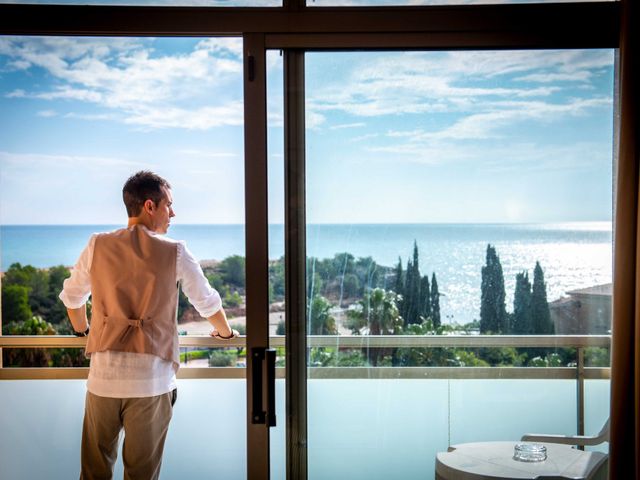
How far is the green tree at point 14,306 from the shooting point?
4254 millimetres

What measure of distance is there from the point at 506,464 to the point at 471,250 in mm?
705

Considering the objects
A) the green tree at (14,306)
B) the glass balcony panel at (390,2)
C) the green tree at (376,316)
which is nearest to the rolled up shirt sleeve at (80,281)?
the green tree at (376,316)

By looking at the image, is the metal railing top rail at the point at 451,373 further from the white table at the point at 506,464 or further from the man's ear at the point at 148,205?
the man's ear at the point at 148,205

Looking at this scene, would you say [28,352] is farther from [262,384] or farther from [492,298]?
[492,298]

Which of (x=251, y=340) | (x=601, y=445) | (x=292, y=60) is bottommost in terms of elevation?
(x=601, y=445)

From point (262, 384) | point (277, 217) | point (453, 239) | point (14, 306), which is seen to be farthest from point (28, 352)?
point (453, 239)

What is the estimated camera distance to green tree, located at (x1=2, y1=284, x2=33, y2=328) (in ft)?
14.0

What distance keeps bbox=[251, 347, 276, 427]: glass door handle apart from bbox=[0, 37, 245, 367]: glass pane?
146 centimetres

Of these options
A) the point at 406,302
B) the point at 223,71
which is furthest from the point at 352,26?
the point at 223,71

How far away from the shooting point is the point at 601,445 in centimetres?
227

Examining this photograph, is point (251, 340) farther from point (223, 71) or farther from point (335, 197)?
point (223, 71)

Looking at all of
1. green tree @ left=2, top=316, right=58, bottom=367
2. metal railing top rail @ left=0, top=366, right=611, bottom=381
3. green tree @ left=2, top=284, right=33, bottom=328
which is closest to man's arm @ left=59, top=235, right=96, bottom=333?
metal railing top rail @ left=0, top=366, right=611, bottom=381

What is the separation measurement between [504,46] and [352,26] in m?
0.49

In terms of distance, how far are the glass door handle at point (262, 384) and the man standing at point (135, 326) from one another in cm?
32
